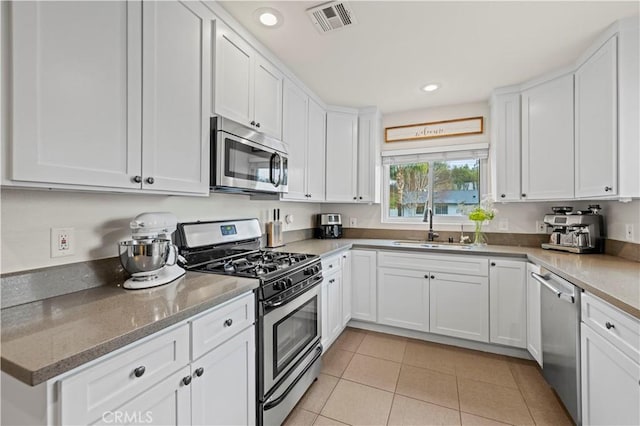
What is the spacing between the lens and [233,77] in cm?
176

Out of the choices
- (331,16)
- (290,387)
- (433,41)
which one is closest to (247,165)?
(331,16)

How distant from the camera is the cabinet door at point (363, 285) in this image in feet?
9.43

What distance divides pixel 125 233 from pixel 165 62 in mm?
885

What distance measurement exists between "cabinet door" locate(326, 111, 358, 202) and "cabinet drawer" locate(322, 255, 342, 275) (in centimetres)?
80

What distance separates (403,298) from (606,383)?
1556 millimetres

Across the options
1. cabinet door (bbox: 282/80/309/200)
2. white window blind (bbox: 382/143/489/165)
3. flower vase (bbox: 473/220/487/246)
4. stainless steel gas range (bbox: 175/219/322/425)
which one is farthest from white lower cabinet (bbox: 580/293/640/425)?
cabinet door (bbox: 282/80/309/200)

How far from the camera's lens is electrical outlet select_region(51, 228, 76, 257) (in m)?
1.17

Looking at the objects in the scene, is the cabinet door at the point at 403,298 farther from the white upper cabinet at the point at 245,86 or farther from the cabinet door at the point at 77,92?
the cabinet door at the point at 77,92

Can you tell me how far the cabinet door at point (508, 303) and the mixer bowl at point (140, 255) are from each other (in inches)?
101

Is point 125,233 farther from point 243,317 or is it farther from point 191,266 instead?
point 243,317

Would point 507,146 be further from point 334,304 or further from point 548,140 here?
point 334,304

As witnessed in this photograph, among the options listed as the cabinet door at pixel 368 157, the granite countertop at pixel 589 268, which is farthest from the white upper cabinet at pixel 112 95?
the cabinet door at pixel 368 157

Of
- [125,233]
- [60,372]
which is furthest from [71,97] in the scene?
[60,372]

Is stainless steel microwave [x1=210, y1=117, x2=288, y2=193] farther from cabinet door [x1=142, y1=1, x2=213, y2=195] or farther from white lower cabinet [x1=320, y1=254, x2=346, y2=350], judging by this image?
white lower cabinet [x1=320, y1=254, x2=346, y2=350]
